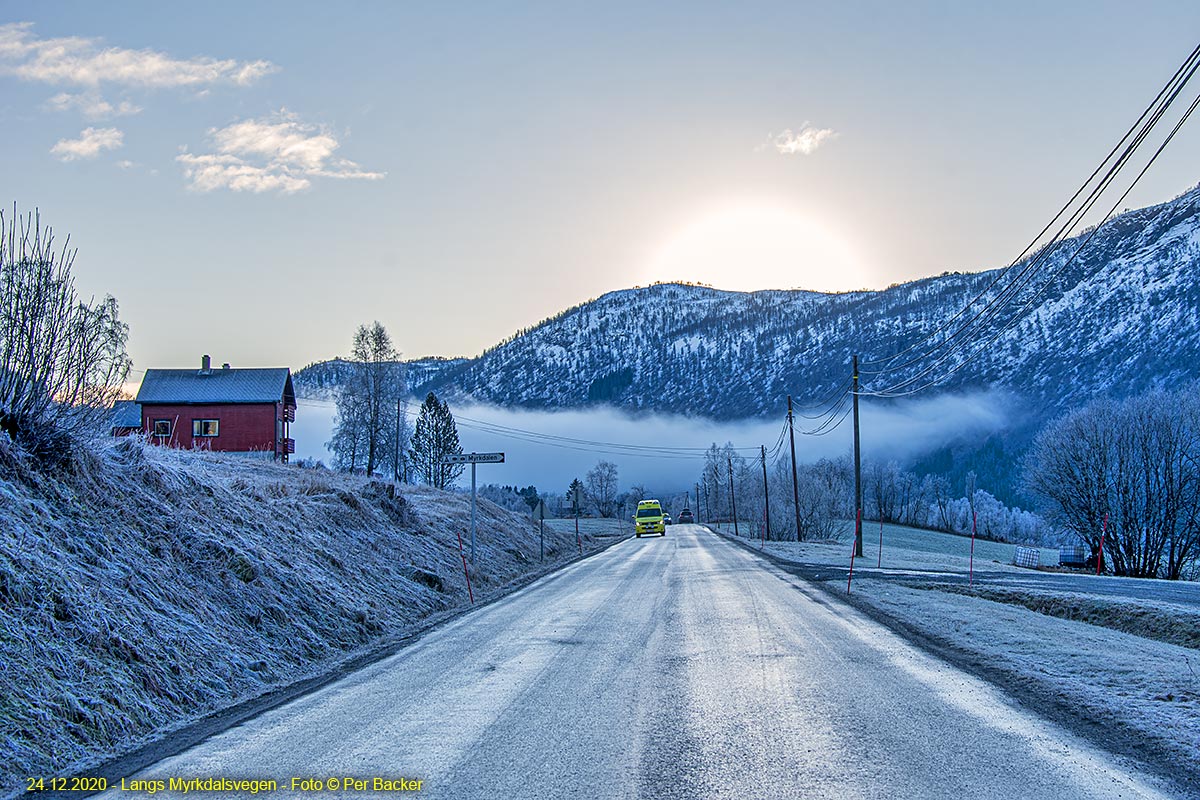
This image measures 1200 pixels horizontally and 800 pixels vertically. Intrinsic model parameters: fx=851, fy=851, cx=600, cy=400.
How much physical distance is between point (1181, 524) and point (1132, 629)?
40614 millimetres

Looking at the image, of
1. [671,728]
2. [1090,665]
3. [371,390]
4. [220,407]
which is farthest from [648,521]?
[671,728]

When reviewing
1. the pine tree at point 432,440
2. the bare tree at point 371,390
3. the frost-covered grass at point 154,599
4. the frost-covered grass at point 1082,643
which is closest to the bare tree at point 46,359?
the frost-covered grass at point 154,599

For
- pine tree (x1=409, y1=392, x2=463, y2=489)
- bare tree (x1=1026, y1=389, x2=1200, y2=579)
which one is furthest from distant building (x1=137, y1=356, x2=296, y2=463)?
bare tree (x1=1026, y1=389, x2=1200, y2=579)

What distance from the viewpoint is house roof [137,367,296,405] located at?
187ft

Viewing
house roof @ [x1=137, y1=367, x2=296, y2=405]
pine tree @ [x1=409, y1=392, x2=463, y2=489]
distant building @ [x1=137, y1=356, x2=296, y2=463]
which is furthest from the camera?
pine tree @ [x1=409, y1=392, x2=463, y2=489]

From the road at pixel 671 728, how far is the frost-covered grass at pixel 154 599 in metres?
1.25

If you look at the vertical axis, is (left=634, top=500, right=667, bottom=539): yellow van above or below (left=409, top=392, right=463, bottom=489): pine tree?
below

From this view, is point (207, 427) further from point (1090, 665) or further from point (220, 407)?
point (1090, 665)

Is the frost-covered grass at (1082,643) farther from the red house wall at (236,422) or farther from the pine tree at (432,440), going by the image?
the pine tree at (432,440)

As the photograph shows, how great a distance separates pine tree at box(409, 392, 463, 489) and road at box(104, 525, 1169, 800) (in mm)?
89031

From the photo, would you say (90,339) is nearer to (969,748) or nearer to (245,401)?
(969,748)

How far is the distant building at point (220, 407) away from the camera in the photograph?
185 feet

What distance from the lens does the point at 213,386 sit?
189ft

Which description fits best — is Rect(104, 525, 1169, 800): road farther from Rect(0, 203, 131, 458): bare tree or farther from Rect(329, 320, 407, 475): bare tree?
Rect(329, 320, 407, 475): bare tree
